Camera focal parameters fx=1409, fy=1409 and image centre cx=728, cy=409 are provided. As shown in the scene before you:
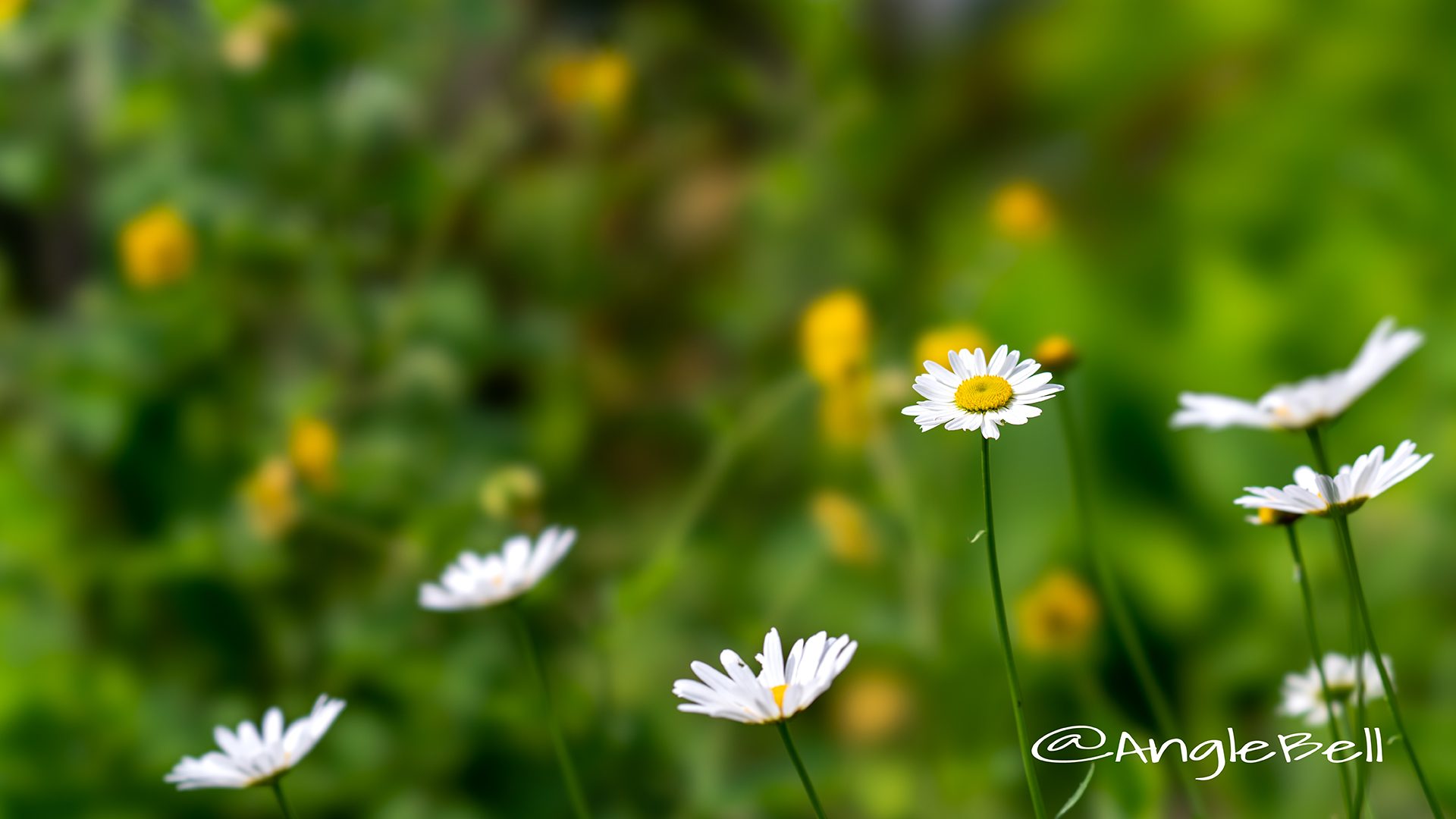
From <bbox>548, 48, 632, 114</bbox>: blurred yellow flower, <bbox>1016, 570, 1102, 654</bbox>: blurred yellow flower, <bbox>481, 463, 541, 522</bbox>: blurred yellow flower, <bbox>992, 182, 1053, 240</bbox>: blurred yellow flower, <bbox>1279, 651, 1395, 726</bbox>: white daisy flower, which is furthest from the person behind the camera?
<bbox>548, 48, 632, 114</bbox>: blurred yellow flower

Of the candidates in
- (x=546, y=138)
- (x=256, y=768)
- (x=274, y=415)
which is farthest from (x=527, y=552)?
(x=546, y=138)

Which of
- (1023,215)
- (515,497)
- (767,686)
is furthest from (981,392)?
(1023,215)

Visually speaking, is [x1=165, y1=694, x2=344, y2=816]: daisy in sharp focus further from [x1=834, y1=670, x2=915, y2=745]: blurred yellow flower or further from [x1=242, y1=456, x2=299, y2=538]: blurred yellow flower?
[x1=834, y1=670, x2=915, y2=745]: blurred yellow flower

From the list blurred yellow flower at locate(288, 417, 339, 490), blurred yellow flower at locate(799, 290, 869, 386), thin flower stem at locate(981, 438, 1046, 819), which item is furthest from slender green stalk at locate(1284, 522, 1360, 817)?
blurred yellow flower at locate(288, 417, 339, 490)

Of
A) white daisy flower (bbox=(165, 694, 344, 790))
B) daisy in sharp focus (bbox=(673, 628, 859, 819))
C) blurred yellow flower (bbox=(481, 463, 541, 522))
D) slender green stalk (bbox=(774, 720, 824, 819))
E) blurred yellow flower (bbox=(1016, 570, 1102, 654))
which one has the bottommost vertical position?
slender green stalk (bbox=(774, 720, 824, 819))

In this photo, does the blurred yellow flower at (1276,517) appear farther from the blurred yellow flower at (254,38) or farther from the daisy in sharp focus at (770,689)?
the blurred yellow flower at (254,38)
